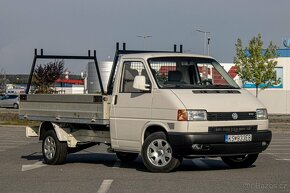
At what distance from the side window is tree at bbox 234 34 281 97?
4204 cm

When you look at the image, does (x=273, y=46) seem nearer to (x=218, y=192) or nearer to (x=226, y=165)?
(x=226, y=165)

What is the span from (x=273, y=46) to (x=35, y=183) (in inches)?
1883

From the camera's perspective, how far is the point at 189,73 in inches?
478

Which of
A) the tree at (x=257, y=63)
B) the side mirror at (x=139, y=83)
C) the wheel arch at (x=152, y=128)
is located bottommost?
the wheel arch at (x=152, y=128)

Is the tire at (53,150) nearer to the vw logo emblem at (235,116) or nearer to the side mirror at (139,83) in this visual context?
the side mirror at (139,83)

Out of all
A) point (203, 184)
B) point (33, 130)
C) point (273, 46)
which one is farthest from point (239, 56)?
point (203, 184)

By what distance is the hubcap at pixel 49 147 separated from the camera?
13375mm

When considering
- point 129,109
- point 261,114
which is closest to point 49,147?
point 129,109

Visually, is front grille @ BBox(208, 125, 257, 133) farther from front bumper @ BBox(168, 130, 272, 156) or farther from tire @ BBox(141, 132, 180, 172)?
tire @ BBox(141, 132, 180, 172)

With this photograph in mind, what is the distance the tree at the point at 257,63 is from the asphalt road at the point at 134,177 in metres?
39.7

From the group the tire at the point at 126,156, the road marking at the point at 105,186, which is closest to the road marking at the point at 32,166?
the tire at the point at 126,156

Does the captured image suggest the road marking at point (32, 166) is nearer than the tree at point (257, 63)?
Yes

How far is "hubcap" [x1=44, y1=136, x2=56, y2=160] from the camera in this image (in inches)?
527

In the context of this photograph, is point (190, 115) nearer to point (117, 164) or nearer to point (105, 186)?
point (105, 186)
